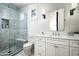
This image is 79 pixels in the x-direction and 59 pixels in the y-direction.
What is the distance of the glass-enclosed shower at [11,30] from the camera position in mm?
2304

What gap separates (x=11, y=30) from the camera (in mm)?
2541

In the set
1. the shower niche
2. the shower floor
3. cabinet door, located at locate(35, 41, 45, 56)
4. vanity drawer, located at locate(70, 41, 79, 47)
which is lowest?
the shower floor

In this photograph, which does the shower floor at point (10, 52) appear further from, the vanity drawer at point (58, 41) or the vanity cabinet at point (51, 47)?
the vanity drawer at point (58, 41)

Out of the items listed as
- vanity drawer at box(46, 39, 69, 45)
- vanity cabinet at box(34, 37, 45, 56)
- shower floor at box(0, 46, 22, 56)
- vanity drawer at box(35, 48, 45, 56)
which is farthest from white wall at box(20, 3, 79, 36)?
shower floor at box(0, 46, 22, 56)

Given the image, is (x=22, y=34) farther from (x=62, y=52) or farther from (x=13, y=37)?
(x=62, y=52)

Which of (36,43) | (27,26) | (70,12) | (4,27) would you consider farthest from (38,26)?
(4,27)

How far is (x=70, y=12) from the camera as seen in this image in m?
1.93

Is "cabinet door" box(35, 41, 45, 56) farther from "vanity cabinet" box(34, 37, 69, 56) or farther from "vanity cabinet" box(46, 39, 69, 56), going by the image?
"vanity cabinet" box(46, 39, 69, 56)

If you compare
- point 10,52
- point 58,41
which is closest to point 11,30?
point 10,52

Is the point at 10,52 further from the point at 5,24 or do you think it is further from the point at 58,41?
the point at 58,41

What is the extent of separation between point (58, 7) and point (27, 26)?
103 cm

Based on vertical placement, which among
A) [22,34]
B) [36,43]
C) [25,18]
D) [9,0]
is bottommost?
[36,43]

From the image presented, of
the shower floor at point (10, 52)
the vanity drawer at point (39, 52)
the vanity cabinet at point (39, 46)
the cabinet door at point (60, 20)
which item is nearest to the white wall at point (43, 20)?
the cabinet door at point (60, 20)

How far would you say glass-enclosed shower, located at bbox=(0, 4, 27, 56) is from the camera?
2304mm
